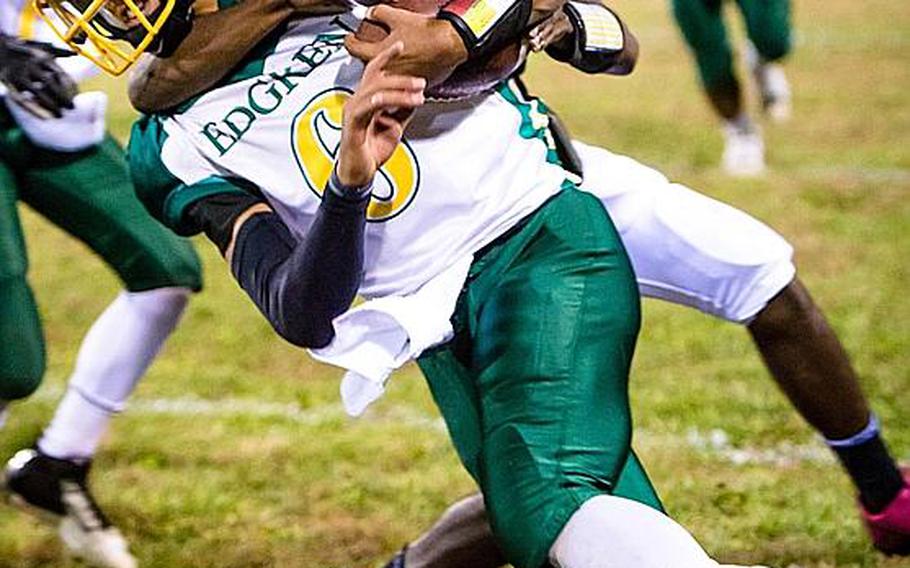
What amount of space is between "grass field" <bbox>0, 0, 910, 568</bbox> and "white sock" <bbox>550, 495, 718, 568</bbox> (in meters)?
1.25

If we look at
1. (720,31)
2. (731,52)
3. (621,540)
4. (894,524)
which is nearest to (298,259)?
(621,540)

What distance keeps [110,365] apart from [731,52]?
4472 millimetres

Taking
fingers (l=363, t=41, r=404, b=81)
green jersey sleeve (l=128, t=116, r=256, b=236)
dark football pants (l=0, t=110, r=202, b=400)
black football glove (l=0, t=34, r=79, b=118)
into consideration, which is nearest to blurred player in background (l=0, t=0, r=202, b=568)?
dark football pants (l=0, t=110, r=202, b=400)

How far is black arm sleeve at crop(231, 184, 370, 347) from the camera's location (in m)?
2.18

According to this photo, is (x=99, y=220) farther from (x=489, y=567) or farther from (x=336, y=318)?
(x=336, y=318)

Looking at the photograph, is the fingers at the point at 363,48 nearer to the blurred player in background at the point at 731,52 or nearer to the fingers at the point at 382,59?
the fingers at the point at 382,59

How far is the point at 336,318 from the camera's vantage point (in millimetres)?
2297

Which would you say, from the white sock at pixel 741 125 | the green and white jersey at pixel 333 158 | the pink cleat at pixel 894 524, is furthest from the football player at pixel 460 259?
the white sock at pixel 741 125

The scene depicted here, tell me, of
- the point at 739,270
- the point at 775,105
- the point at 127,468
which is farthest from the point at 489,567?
the point at 775,105

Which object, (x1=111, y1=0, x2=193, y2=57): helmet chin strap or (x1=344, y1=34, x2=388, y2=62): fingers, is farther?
(x1=111, y1=0, x2=193, y2=57): helmet chin strap

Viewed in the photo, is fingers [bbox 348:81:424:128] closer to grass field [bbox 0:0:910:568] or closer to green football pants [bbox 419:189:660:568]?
green football pants [bbox 419:189:660:568]

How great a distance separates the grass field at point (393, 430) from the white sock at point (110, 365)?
26 cm

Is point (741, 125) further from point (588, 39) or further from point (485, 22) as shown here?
point (485, 22)

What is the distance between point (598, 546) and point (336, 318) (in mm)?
429
